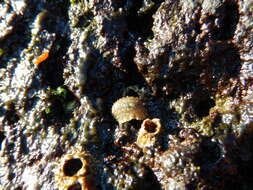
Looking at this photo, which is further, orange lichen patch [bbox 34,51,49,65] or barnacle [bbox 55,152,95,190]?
orange lichen patch [bbox 34,51,49,65]

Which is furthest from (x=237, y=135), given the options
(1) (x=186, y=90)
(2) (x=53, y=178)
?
(2) (x=53, y=178)

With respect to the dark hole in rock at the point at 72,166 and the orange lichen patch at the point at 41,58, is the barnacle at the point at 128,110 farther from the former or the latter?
the orange lichen patch at the point at 41,58

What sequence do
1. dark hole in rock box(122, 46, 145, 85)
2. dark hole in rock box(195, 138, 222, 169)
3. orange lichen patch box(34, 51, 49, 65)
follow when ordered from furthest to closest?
orange lichen patch box(34, 51, 49, 65), dark hole in rock box(122, 46, 145, 85), dark hole in rock box(195, 138, 222, 169)

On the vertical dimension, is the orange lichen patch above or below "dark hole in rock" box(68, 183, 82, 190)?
above

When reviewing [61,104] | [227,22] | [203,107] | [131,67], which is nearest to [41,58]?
[61,104]

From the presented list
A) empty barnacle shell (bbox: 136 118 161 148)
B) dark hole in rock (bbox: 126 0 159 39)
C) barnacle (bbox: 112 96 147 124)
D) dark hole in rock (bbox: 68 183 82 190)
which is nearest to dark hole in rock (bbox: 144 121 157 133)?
empty barnacle shell (bbox: 136 118 161 148)

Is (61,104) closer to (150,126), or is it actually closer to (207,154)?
(150,126)

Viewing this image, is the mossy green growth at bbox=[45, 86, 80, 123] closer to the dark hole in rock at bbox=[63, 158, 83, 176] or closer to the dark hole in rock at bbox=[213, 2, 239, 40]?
the dark hole in rock at bbox=[63, 158, 83, 176]
